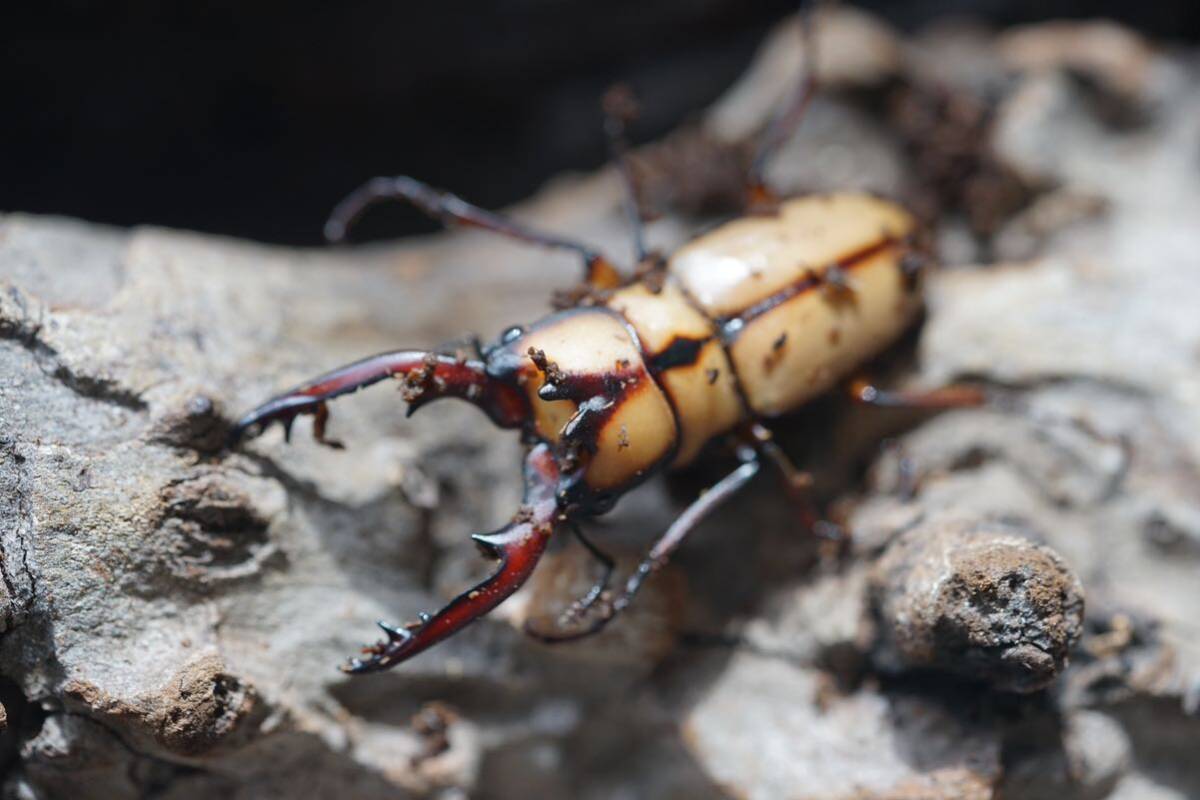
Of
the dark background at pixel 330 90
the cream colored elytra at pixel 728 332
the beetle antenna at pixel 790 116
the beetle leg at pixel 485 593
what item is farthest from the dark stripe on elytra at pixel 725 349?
the dark background at pixel 330 90

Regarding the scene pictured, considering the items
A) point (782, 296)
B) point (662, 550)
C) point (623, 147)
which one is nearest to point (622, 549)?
point (662, 550)

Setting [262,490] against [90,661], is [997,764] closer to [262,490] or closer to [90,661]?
[262,490]

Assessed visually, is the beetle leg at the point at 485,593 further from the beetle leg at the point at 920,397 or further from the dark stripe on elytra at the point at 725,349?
the beetle leg at the point at 920,397

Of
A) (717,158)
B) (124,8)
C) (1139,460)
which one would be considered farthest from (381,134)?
(1139,460)

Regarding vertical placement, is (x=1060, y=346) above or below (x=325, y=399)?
below

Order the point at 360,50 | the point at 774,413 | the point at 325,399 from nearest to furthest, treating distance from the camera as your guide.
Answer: the point at 325,399
the point at 774,413
the point at 360,50

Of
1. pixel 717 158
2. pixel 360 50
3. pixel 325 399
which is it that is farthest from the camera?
pixel 360 50

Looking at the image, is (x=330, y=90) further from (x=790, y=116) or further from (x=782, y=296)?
(x=782, y=296)
